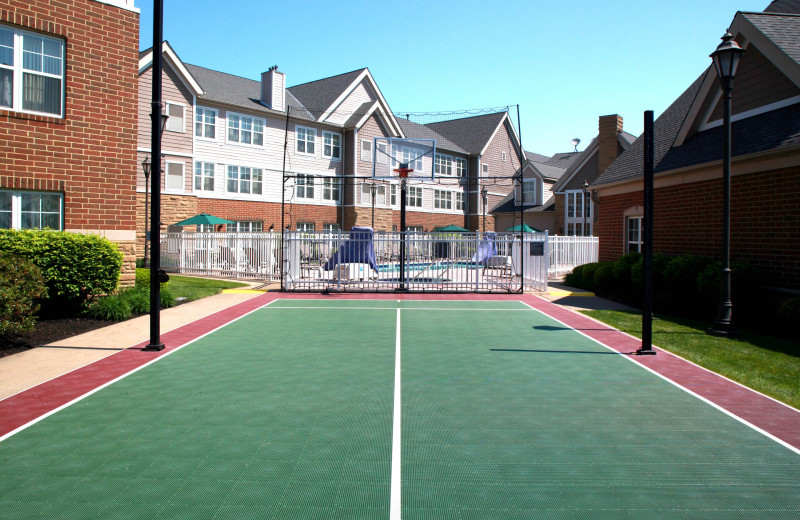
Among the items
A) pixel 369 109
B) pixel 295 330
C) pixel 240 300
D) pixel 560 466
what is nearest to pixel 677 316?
pixel 295 330

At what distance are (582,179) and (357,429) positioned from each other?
37.4 meters

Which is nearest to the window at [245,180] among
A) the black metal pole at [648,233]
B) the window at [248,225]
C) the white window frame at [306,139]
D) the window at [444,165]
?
the window at [248,225]

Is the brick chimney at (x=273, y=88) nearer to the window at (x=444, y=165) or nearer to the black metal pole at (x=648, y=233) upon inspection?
the window at (x=444, y=165)

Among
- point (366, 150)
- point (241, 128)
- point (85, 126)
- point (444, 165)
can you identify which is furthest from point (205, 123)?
point (444, 165)

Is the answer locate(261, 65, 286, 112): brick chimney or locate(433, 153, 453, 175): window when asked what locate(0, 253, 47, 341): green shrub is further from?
locate(433, 153, 453, 175): window

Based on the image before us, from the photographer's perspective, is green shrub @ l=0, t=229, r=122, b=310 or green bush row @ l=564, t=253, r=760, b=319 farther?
green bush row @ l=564, t=253, r=760, b=319

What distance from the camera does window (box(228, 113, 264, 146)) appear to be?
35.1 metres

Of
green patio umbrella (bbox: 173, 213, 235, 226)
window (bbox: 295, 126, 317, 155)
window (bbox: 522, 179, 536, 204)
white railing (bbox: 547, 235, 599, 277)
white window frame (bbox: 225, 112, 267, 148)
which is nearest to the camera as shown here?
white railing (bbox: 547, 235, 599, 277)

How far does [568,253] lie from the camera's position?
27641 millimetres

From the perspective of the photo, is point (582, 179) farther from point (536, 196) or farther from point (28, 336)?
point (28, 336)

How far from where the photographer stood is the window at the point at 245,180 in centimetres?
3497

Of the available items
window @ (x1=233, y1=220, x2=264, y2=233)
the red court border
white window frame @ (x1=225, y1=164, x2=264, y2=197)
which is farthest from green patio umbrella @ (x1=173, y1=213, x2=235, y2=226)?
the red court border

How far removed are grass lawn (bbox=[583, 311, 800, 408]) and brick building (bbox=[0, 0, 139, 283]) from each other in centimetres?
1278

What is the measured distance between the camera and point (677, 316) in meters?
15.1
